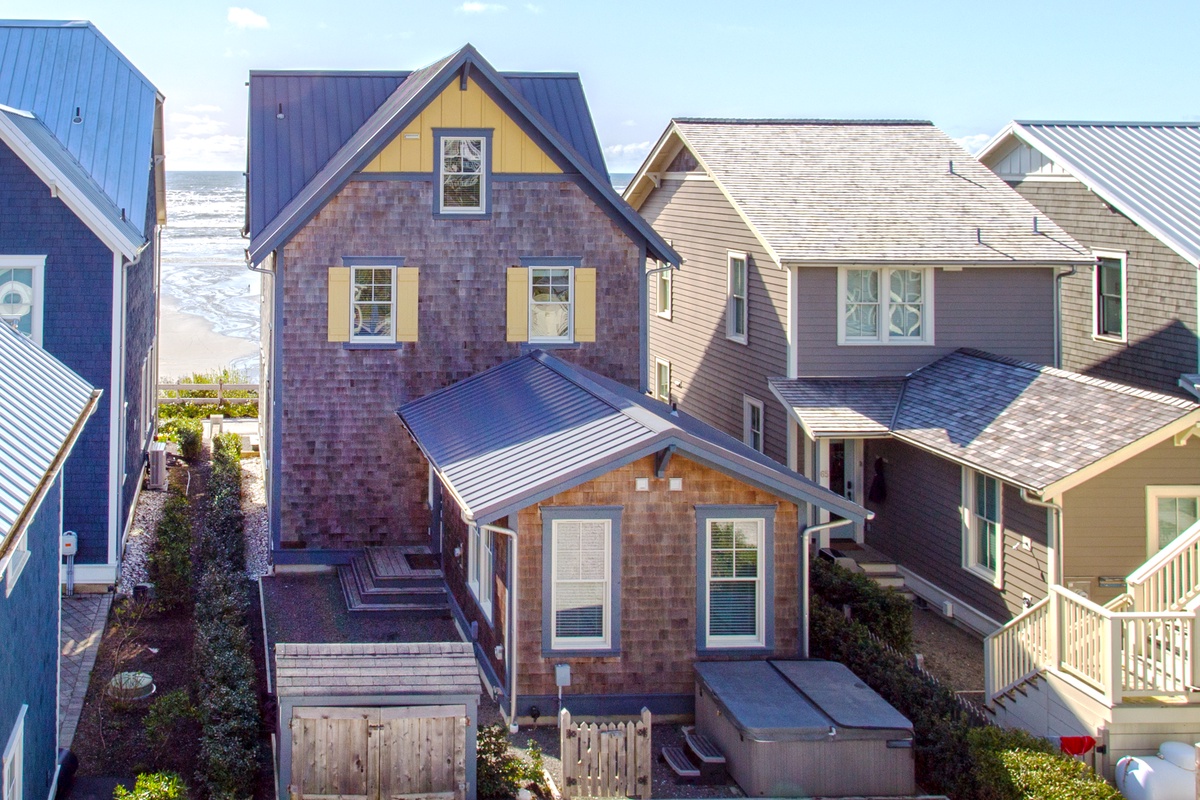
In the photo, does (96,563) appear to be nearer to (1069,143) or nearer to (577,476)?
(577,476)

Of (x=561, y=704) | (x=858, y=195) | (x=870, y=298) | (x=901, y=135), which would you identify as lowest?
(x=561, y=704)

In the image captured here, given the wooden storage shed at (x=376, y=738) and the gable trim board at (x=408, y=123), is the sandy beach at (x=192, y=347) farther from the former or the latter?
the wooden storage shed at (x=376, y=738)

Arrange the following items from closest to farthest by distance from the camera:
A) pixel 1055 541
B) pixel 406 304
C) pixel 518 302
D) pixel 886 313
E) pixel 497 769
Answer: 1. pixel 497 769
2. pixel 1055 541
3. pixel 406 304
4. pixel 518 302
5. pixel 886 313

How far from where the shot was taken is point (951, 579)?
1967 centimetres

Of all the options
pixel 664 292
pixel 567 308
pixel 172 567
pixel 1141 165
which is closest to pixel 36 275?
pixel 172 567

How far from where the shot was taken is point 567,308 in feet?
72.5

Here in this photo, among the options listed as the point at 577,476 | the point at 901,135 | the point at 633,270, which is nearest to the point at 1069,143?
the point at 901,135

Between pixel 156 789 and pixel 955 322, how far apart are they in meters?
15.4

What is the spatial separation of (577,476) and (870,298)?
9.79 metres

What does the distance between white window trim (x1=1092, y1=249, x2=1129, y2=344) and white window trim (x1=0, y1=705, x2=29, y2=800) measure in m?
18.7

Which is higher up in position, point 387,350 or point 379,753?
point 387,350

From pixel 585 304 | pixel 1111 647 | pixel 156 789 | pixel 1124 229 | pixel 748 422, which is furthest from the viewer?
pixel 748 422

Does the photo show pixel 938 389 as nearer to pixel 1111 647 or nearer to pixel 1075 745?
pixel 1111 647

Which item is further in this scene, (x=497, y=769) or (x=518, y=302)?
(x=518, y=302)
